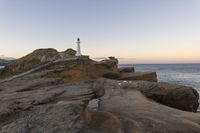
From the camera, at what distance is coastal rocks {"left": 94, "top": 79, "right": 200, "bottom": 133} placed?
6172 millimetres

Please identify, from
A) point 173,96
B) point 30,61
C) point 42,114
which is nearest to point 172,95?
point 173,96

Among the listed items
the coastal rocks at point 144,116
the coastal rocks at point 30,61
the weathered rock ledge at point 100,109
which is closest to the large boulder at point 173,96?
the weathered rock ledge at point 100,109

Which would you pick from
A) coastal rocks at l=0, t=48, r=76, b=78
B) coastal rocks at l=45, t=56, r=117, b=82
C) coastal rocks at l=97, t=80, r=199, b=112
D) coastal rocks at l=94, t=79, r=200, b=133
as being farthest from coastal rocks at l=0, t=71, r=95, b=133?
coastal rocks at l=0, t=48, r=76, b=78

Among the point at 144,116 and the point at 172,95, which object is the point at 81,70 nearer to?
the point at 172,95

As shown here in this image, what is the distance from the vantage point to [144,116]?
686 cm

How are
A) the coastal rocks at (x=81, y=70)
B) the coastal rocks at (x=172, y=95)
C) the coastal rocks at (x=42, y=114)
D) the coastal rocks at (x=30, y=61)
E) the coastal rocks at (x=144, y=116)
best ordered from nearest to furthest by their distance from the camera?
the coastal rocks at (x=42, y=114) < the coastal rocks at (x=144, y=116) < the coastal rocks at (x=172, y=95) < the coastal rocks at (x=81, y=70) < the coastal rocks at (x=30, y=61)

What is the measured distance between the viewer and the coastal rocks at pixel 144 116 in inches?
243

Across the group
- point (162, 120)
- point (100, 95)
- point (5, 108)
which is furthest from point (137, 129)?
point (100, 95)

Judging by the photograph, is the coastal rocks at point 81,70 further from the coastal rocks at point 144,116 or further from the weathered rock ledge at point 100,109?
the coastal rocks at point 144,116

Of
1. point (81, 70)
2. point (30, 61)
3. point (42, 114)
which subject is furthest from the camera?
point (30, 61)

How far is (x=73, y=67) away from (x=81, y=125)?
8238 millimetres

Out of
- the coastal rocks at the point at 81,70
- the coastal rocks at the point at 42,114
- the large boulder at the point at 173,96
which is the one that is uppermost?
the coastal rocks at the point at 81,70

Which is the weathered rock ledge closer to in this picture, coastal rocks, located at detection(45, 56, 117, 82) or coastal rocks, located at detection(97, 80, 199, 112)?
coastal rocks, located at detection(97, 80, 199, 112)

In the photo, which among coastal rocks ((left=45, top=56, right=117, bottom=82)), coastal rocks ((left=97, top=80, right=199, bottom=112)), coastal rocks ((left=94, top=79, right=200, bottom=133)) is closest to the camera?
coastal rocks ((left=94, top=79, right=200, bottom=133))
